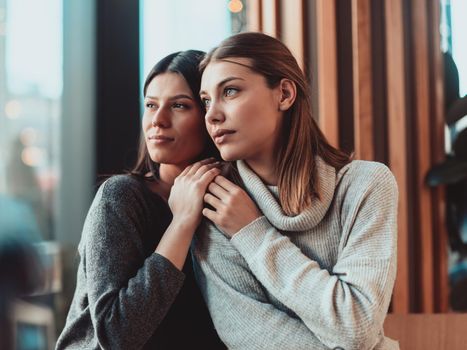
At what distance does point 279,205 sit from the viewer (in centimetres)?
121

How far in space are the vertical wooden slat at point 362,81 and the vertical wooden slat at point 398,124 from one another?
9 cm

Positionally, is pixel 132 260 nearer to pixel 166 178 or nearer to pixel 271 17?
pixel 166 178

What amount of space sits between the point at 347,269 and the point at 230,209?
0.82ft

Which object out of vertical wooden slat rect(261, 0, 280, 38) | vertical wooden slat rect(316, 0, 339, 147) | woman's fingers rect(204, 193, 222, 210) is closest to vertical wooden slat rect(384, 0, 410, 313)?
vertical wooden slat rect(316, 0, 339, 147)

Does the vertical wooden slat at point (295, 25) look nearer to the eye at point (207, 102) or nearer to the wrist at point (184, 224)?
the eye at point (207, 102)

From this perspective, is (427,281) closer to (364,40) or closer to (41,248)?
(364,40)

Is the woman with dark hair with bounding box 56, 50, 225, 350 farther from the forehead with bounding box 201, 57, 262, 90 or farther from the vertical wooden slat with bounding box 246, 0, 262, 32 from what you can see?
the vertical wooden slat with bounding box 246, 0, 262, 32

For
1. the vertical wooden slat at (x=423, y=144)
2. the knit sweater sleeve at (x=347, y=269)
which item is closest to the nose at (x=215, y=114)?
the knit sweater sleeve at (x=347, y=269)

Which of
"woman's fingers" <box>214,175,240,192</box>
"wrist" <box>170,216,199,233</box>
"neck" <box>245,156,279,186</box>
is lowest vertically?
"wrist" <box>170,216,199,233</box>

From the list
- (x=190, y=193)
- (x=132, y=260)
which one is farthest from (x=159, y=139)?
(x=132, y=260)

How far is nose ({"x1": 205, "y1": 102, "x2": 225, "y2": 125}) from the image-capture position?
1.19 m

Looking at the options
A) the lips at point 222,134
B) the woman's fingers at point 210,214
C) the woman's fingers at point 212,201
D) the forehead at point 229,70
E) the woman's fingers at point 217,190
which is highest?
the forehead at point 229,70

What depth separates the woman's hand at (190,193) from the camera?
1.22 m

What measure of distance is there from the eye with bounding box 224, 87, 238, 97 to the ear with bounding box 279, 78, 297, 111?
0.10 m
